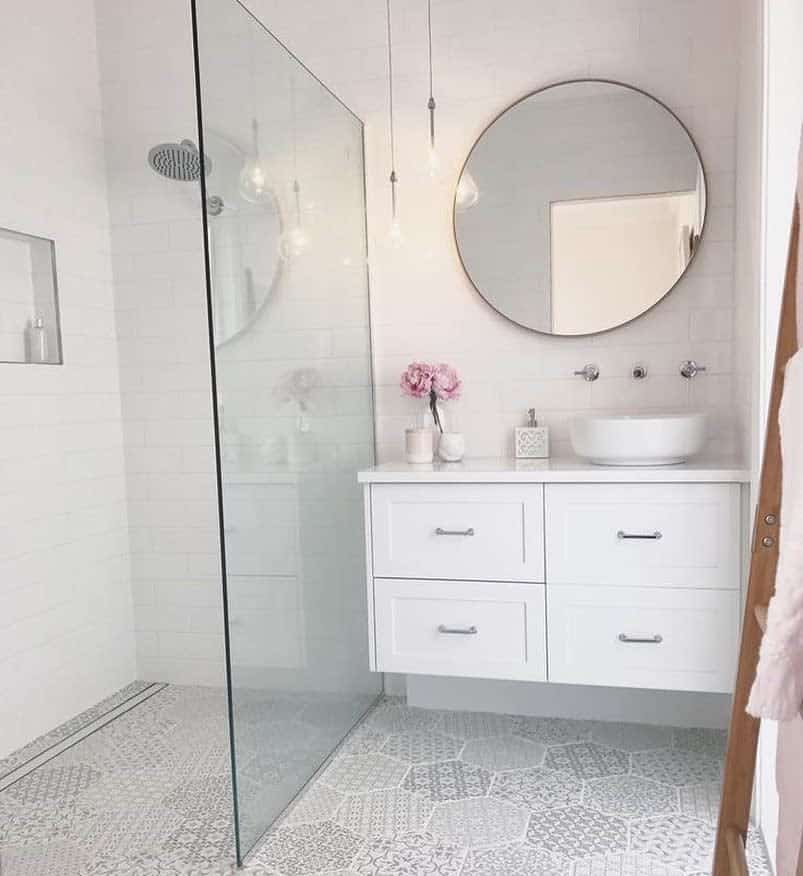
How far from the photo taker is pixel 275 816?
6.92 ft

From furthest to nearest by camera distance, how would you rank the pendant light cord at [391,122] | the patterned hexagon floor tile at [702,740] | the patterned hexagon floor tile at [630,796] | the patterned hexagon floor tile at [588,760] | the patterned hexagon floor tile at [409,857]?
the pendant light cord at [391,122] < the patterned hexagon floor tile at [702,740] < the patterned hexagon floor tile at [588,760] < the patterned hexagon floor tile at [630,796] < the patterned hexagon floor tile at [409,857]

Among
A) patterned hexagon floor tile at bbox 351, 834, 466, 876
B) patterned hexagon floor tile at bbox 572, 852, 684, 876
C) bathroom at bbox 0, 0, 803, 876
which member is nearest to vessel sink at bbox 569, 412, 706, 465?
bathroom at bbox 0, 0, 803, 876

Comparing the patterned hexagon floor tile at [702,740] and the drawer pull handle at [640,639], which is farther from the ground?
the drawer pull handle at [640,639]

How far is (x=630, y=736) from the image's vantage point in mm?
2562

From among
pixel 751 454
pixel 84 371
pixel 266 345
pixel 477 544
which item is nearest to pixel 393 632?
pixel 477 544

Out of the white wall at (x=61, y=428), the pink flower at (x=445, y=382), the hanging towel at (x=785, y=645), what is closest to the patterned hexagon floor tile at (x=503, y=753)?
the pink flower at (x=445, y=382)

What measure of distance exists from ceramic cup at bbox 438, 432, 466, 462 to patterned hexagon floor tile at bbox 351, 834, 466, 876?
1113 millimetres

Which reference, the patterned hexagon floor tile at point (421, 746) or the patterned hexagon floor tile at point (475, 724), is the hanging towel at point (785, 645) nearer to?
the patterned hexagon floor tile at point (421, 746)

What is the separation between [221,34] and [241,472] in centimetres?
98

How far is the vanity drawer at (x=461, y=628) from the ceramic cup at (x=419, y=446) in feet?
1.36

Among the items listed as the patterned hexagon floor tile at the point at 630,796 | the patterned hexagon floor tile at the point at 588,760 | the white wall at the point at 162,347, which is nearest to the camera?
the patterned hexagon floor tile at the point at 630,796

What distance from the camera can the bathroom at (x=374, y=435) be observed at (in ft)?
6.45

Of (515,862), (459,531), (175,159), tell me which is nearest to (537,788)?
(515,862)

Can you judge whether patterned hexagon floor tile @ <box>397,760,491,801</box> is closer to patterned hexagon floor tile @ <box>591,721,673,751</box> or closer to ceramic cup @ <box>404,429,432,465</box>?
patterned hexagon floor tile @ <box>591,721,673,751</box>
